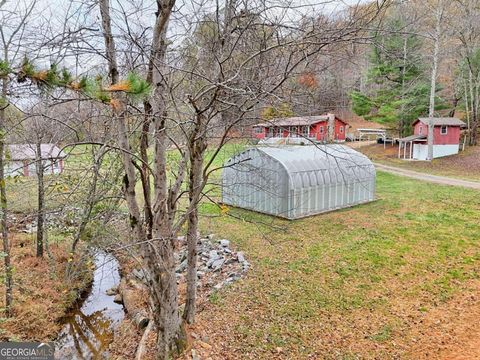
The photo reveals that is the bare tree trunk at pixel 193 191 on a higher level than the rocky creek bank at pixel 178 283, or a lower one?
higher

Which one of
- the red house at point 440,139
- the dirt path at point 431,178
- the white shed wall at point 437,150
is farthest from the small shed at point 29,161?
the red house at point 440,139

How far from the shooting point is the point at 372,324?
18.3 ft

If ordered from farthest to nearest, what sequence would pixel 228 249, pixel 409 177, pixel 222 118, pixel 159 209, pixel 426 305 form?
pixel 409 177 → pixel 228 249 → pixel 426 305 → pixel 222 118 → pixel 159 209

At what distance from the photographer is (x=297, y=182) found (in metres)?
11.1

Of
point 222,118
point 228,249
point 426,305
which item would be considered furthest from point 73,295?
point 426,305

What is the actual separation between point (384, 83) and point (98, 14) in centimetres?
2644

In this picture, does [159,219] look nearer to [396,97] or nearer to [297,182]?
[297,182]

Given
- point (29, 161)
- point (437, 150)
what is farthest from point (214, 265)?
point (437, 150)

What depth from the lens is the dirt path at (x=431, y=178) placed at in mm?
15672

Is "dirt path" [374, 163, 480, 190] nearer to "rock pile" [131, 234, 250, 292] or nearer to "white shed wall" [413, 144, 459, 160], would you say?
"white shed wall" [413, 144, 459, 160]

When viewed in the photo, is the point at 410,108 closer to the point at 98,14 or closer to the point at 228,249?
the point at 228,249

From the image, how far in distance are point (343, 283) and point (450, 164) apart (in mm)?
17470

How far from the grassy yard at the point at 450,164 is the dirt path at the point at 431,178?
836 mm

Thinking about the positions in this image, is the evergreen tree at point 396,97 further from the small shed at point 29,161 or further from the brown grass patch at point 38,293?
the brown grass patch at point 38,293
